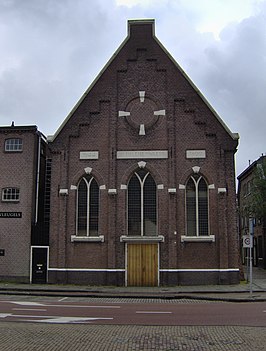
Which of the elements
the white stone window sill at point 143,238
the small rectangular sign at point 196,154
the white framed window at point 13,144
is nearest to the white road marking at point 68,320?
the white stone window sill at point 143,238

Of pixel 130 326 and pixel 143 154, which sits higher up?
pixel 143 154

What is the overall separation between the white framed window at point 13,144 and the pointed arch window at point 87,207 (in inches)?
198

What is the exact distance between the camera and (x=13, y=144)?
29.9 m

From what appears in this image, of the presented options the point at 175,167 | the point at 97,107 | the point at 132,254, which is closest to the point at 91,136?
the point at 97,107

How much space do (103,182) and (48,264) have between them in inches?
231

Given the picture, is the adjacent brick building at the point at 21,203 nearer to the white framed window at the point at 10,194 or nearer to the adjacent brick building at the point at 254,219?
the white framed window at the point at 10,194

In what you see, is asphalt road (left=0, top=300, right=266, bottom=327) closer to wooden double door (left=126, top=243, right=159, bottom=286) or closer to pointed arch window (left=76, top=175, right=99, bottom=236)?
wooden double door (left=126, top=243, right=159, bottom=286)

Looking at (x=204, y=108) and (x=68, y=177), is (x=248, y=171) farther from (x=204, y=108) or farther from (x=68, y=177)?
(x=68, y=177)

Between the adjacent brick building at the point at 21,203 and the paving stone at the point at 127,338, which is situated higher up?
the adjacent brick building at the point at 21,203

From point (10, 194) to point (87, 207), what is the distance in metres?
5.29

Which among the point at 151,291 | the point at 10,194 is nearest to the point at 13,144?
the point at 10,194

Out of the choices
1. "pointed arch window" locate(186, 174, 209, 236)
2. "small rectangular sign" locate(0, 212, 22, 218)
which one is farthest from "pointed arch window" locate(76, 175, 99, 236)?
"pointed arch window" locate(186, 174, 209, 236)

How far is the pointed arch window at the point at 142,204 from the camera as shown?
27.2m

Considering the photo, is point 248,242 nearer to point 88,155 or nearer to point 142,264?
point 142,264
